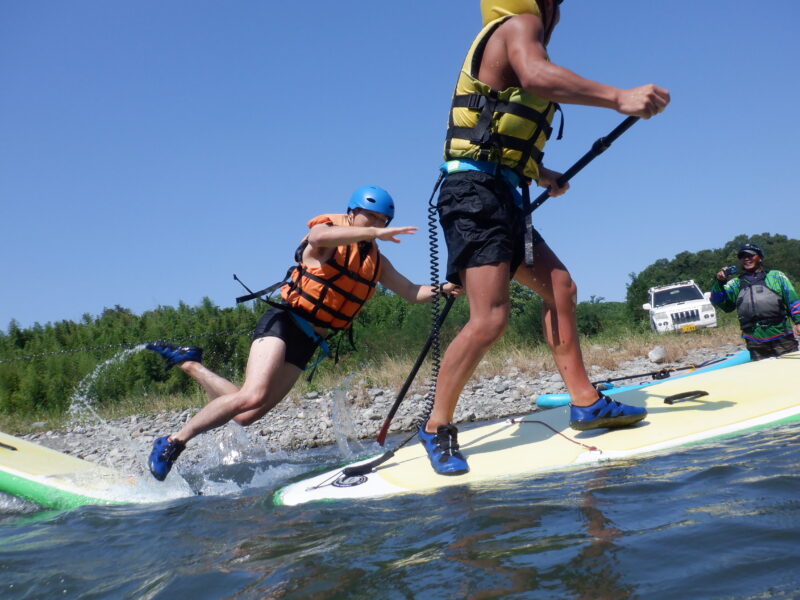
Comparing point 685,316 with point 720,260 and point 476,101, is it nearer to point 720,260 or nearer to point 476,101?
point 476,101

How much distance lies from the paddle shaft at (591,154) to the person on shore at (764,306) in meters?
3.74

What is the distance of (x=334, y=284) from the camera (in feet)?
13.9

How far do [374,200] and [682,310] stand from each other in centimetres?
1315

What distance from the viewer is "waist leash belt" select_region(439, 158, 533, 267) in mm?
3236

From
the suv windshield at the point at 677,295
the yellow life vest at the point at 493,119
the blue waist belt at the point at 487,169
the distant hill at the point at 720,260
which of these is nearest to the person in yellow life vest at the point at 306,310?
the blue waist belt at the point at 487,169

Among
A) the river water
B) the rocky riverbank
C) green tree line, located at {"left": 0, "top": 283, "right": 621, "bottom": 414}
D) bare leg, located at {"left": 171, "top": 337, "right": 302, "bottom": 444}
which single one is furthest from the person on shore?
green tree line, located at {"left": 0, "top": 283, "right": 621, "bottom": 414}

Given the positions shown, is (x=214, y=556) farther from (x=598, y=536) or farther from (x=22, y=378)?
(x=22, y=378)

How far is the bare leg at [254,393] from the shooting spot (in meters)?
4.19

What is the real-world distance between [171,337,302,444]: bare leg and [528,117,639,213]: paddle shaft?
72.2 inches

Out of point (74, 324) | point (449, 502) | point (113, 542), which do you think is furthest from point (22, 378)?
point (449, 502)

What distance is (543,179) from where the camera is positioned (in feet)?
12.4

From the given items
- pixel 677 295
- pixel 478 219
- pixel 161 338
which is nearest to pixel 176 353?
pixel 478 219

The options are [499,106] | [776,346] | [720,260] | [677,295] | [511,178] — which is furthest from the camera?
[720,260]

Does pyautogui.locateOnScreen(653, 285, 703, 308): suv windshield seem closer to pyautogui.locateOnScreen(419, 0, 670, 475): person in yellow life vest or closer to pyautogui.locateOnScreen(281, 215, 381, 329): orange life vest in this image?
pyautogui.locateOnScreen(281, 215, 381, 329): orange life vest
